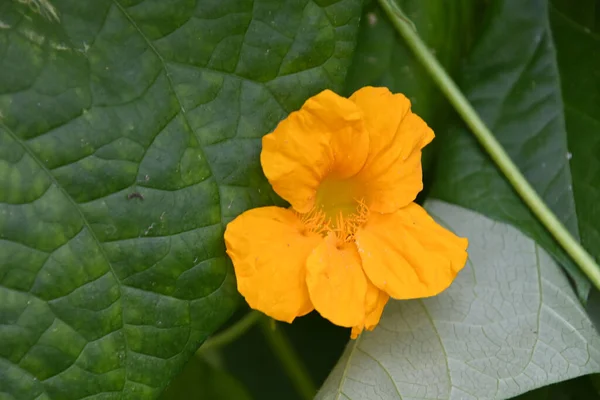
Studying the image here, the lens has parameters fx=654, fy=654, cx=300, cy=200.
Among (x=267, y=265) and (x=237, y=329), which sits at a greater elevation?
(x=267, y=265)

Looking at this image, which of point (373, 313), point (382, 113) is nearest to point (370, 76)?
point (382, 113)

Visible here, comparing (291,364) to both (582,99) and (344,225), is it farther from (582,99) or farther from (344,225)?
(582,99)

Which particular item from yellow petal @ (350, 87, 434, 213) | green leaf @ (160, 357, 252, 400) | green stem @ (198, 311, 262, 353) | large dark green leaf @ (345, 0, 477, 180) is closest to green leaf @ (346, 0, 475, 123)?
large dark green leaf @ (345, 0, 477, 180)

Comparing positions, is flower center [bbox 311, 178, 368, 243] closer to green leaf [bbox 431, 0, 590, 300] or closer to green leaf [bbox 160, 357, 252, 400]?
green leaf [bbox 431, 0, 590, 300]

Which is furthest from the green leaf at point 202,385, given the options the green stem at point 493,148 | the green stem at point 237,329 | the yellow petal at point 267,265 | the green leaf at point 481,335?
the green stem at point 493,148

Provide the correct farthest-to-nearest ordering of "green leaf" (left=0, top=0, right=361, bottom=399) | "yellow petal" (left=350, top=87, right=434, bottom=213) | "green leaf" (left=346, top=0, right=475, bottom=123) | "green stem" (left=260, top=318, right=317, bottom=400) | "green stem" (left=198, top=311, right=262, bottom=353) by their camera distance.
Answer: "green stem" (left=260, top=318, right=317, bottom=400) → "green stem" (left=198, top=311, right=262, bottom=353) → "green leaf" (left=346, top=0, right=475, bottom=123) → "yellow petal" (left=350, top=87, right=434, bottom=213) → "green leaf" (left=0, top=0, right=361, bottom=399)

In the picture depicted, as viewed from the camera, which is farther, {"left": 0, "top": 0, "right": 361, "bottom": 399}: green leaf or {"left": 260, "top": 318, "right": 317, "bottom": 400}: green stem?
{"left": 260, "top": 318, "right": 317, "bottom": 400}: green stem

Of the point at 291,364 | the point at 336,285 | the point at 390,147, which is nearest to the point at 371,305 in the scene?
the point at 336,285
